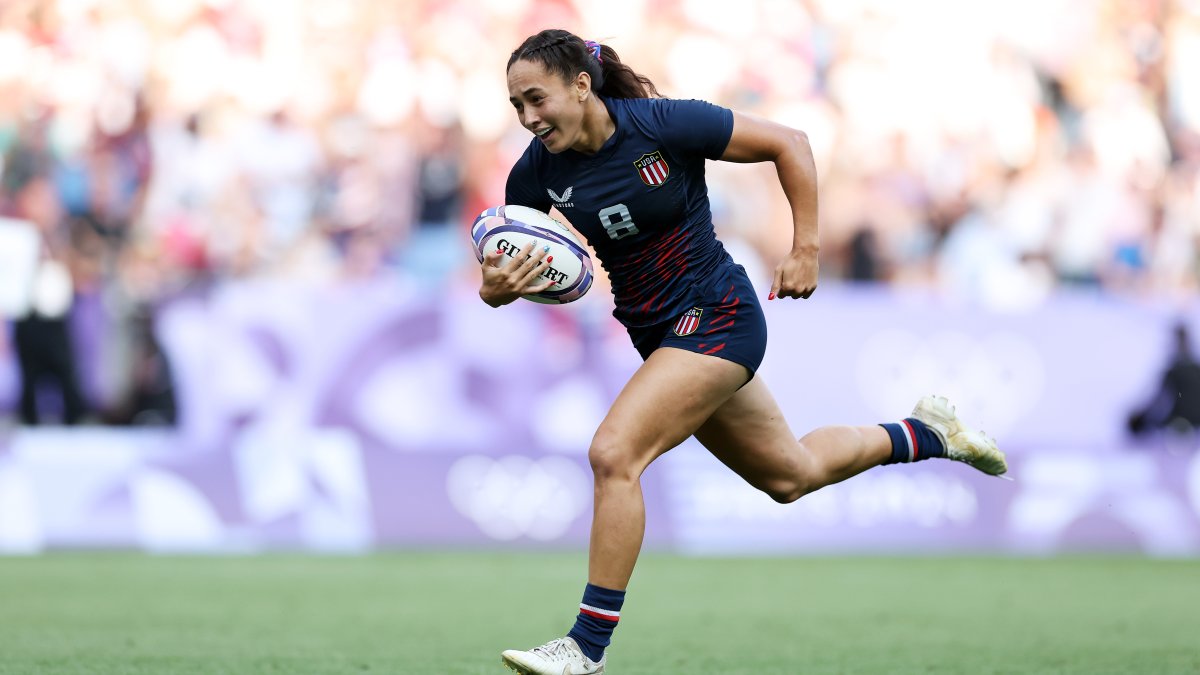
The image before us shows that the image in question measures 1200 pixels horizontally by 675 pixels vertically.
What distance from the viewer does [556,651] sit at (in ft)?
15.0

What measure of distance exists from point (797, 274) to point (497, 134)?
28.0 feet

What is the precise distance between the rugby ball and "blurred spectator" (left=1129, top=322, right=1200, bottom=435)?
7710 mm

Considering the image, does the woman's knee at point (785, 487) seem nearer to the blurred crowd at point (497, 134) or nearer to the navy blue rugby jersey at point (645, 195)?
the navy blue rugby jersey at point (645, 195)

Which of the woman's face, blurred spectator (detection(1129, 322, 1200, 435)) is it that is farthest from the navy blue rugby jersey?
blurred spectator (detection(1129, 322, 1200, 435))

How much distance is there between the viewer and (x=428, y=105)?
43.9ft

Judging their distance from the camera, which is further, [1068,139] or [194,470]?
[1068,139]

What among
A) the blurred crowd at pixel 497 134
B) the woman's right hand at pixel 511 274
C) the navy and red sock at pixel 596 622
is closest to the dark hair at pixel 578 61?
the woman's right hand at pixel 511 274

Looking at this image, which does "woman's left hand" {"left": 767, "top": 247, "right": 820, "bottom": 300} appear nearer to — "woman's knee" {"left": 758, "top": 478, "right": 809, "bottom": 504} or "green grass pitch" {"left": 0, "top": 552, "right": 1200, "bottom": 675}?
"woman's knee" {"left": 758, "top": 478, "right": 809, "bottom": 504}

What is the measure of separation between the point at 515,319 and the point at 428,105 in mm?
2987

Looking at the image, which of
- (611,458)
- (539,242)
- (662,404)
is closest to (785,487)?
(662,404)

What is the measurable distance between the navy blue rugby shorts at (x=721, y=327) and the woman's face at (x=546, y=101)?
2.41 feet

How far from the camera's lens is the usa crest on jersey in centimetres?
509

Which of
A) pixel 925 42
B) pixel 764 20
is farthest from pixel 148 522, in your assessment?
pixel 925 42

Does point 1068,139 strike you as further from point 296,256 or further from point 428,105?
point 296,256
